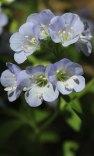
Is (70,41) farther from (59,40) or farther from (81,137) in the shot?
(81,137)

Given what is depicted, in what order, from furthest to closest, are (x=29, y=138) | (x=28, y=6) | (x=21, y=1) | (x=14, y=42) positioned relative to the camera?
(x=21, y=1) < (x=28, y=6) < (x=29, y=138) < (x=14, y=42)

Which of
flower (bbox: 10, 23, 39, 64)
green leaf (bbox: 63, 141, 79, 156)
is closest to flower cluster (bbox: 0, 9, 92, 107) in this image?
flower (bbox: 10, 23, 39, 64)

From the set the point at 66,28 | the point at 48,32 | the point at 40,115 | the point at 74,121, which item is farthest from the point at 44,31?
the point at 40,115

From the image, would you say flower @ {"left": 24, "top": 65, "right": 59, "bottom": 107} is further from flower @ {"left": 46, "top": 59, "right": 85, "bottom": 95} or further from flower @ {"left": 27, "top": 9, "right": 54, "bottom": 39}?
flower @ {"left": 27, "top": 9, "right": 54, "bottom": 39}

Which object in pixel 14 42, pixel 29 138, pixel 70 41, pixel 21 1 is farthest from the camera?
pixel 21 1

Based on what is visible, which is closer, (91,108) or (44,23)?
(44,23)

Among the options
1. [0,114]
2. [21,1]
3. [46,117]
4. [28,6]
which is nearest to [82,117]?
[46,117]

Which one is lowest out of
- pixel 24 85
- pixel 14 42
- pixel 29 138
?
pixel 29 138

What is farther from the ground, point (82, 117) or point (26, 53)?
point (26, 53)
